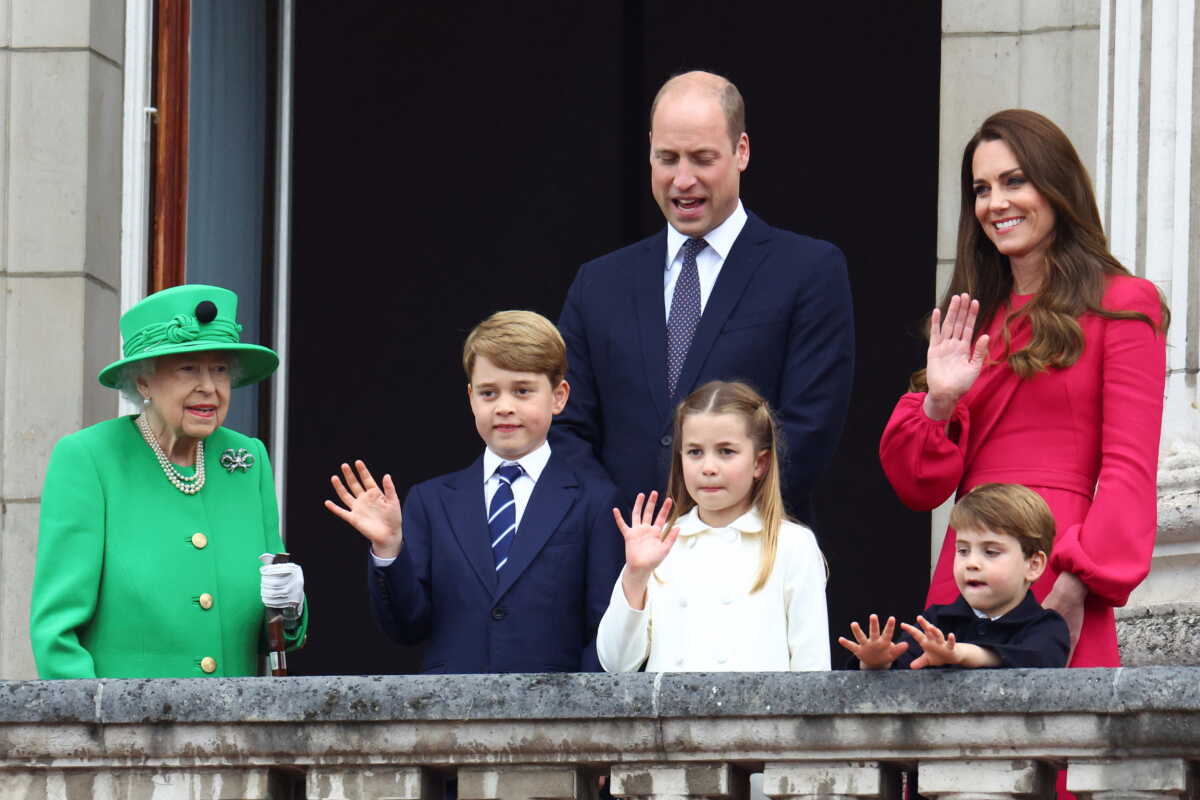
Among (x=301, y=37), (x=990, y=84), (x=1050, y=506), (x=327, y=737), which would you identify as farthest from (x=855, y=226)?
(x=327, y=737)

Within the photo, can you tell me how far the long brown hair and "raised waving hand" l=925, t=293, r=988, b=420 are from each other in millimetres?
133

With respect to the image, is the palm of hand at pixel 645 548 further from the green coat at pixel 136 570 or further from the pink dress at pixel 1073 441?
the green coat at pixel 136 570

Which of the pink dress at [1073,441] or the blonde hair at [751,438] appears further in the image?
the blonde hair at [751,438]

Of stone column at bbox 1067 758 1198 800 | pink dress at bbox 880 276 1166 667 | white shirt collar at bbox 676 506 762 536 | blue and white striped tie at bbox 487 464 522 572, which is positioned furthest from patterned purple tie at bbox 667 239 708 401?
stone column at bbox 1067 758 1198 800

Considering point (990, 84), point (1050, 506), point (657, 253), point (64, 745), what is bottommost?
point (64, 745)

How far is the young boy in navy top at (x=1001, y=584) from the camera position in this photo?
4992 mm

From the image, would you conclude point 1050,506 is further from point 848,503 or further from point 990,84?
point 848,503

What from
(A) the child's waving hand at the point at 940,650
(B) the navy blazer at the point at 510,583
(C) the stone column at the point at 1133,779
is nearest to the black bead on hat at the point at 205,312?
(B) the navy blazer at the point at 510,583

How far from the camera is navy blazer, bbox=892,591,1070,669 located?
195 inches

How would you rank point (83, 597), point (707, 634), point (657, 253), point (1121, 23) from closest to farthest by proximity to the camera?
1. point (707, 634)
2. point (83, 597)
3. point (657, 253)
4. point (1121, 23)

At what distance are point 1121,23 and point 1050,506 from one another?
2632 millimetres

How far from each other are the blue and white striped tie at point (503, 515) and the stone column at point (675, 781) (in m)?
1.14

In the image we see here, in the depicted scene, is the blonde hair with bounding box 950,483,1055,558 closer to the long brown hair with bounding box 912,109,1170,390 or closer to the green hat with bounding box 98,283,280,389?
the long brown hair with bounding box 912,109,1170,390

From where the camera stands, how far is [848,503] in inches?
466
